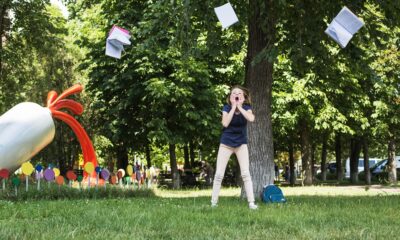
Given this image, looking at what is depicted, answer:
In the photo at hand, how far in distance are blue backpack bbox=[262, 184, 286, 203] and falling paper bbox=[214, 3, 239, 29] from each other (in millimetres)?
2980

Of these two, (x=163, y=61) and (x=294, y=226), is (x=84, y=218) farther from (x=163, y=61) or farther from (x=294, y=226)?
(x=163, y=61)

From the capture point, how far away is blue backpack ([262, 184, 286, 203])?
30.7 feet

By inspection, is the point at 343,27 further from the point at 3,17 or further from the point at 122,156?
the point at 122,156

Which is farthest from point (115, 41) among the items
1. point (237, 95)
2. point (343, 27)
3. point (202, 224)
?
point (202, 224)

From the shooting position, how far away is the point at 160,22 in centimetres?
1080

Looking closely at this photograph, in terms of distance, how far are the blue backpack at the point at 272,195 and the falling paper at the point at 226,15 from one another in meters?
2.98

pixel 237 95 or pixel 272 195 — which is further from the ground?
pixel 237 95

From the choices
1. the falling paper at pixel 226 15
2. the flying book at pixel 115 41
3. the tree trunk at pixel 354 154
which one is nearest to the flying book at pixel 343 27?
the falling paper at pixel 226 15

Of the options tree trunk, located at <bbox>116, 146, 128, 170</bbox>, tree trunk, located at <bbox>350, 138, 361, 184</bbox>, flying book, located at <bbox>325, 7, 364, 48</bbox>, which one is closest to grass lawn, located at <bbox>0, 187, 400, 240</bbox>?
flying book, located at <bbox>325, 7, 364, 48</bbox>

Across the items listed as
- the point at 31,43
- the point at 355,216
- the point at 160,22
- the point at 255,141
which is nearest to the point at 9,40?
the point at 31,43

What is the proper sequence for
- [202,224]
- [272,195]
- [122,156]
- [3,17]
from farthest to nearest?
[122,156] → [3,17] → [272,195] → [202,224]

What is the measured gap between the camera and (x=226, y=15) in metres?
8.96

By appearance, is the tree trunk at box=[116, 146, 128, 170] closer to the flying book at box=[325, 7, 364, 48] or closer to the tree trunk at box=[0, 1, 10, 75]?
the tree trunk at box=[0, 1, 10, 75]

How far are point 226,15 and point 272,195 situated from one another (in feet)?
10.7
